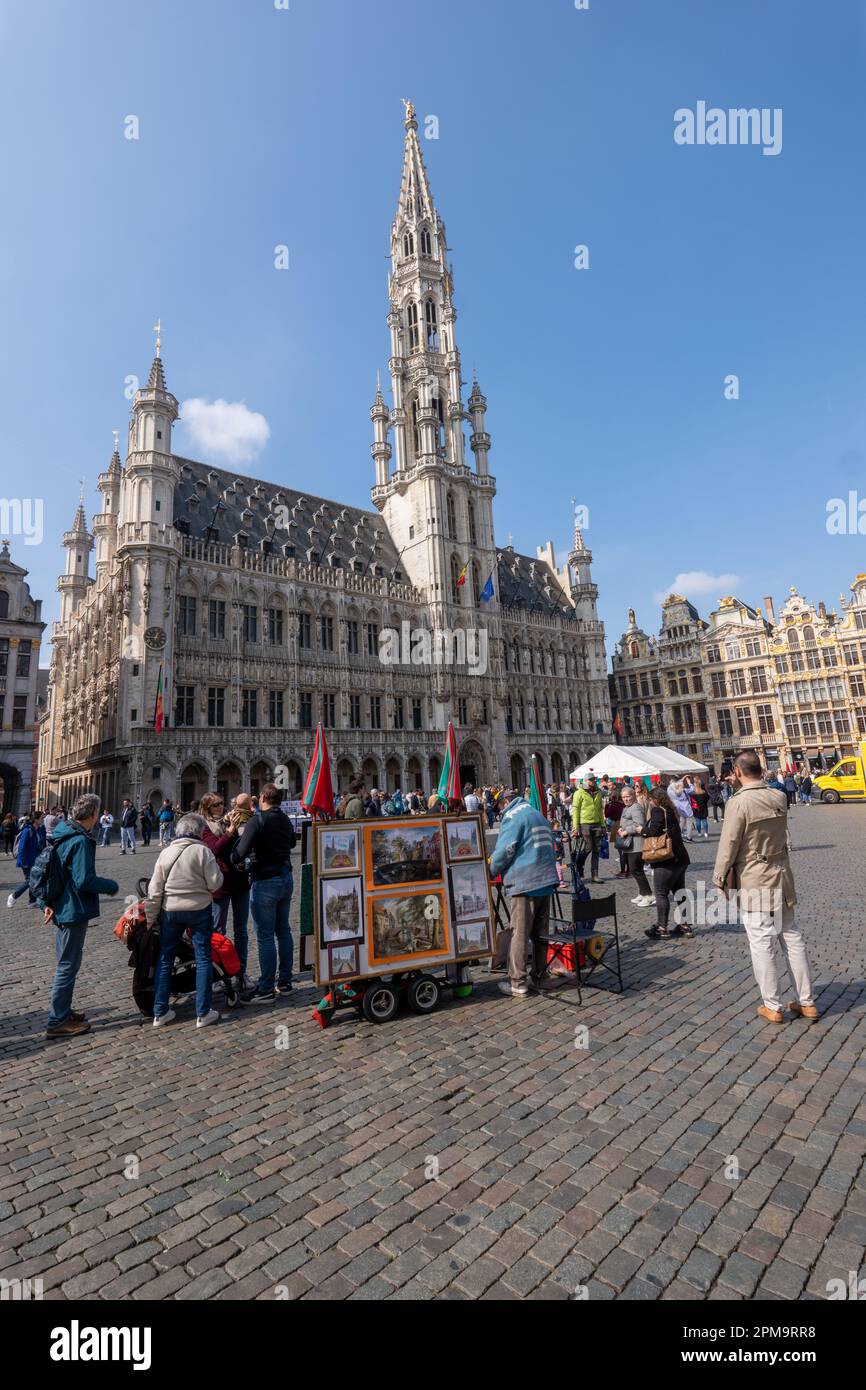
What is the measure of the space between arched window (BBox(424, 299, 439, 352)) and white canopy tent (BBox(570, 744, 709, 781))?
49.0 metres

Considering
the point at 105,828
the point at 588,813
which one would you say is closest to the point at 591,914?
the point at 588,813

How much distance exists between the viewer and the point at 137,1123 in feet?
13.3

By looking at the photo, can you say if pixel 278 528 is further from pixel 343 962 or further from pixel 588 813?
pixel 343 962

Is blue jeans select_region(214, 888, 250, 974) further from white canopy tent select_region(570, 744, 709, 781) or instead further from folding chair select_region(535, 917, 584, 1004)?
white canopy tent select_region(570, 744, 709, 781)

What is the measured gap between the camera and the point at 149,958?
599cm

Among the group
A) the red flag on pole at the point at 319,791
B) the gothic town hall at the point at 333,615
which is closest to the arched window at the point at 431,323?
the gothic town hall at the point at 333,615

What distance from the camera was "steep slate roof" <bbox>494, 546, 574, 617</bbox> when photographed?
57.7 meters

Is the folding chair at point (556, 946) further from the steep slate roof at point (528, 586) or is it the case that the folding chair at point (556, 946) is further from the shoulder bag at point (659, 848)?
the steep slate roof at point (528, 586)

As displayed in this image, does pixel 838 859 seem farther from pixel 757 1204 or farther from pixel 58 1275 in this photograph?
pixel 58 1275

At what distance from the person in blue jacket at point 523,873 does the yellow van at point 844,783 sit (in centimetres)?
3262

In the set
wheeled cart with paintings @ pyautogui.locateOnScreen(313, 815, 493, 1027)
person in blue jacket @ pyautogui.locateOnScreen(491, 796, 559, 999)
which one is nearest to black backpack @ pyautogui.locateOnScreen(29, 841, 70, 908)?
wheeled cart with paintings @ pyautogui.locateOnScreen(313, 815, 493, 1027)
